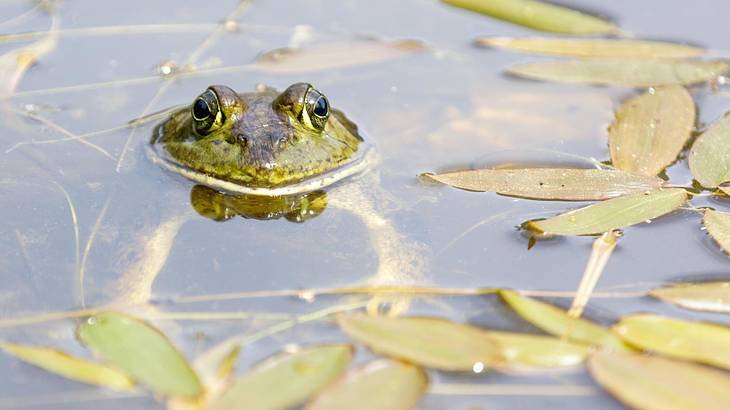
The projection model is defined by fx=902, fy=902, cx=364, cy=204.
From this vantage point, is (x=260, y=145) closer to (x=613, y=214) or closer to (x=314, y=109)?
(x=314, y=109)

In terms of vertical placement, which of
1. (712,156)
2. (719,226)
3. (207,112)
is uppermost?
(207,112)

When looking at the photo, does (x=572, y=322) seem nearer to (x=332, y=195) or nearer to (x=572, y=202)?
(x=572, y=202)

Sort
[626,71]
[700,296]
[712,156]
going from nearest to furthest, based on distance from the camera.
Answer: [700,296], [712,156], [626,71]

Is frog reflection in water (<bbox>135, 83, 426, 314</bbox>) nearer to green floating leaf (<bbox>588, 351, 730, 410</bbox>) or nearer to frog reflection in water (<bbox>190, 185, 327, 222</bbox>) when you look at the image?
frog reflection in water (<bbox>190, 185, 327, 222</bbox>)

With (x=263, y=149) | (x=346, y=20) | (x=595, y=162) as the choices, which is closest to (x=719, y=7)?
(x=595, y=162)

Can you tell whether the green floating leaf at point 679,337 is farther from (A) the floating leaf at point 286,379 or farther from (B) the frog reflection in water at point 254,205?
(B) the frog reflection in water at point 254,205

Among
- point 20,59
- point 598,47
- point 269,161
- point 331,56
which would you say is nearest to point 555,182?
point 269,161

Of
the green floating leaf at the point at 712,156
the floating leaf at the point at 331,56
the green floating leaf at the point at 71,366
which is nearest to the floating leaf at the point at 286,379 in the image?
the green floating leaf at the point at 71,366
